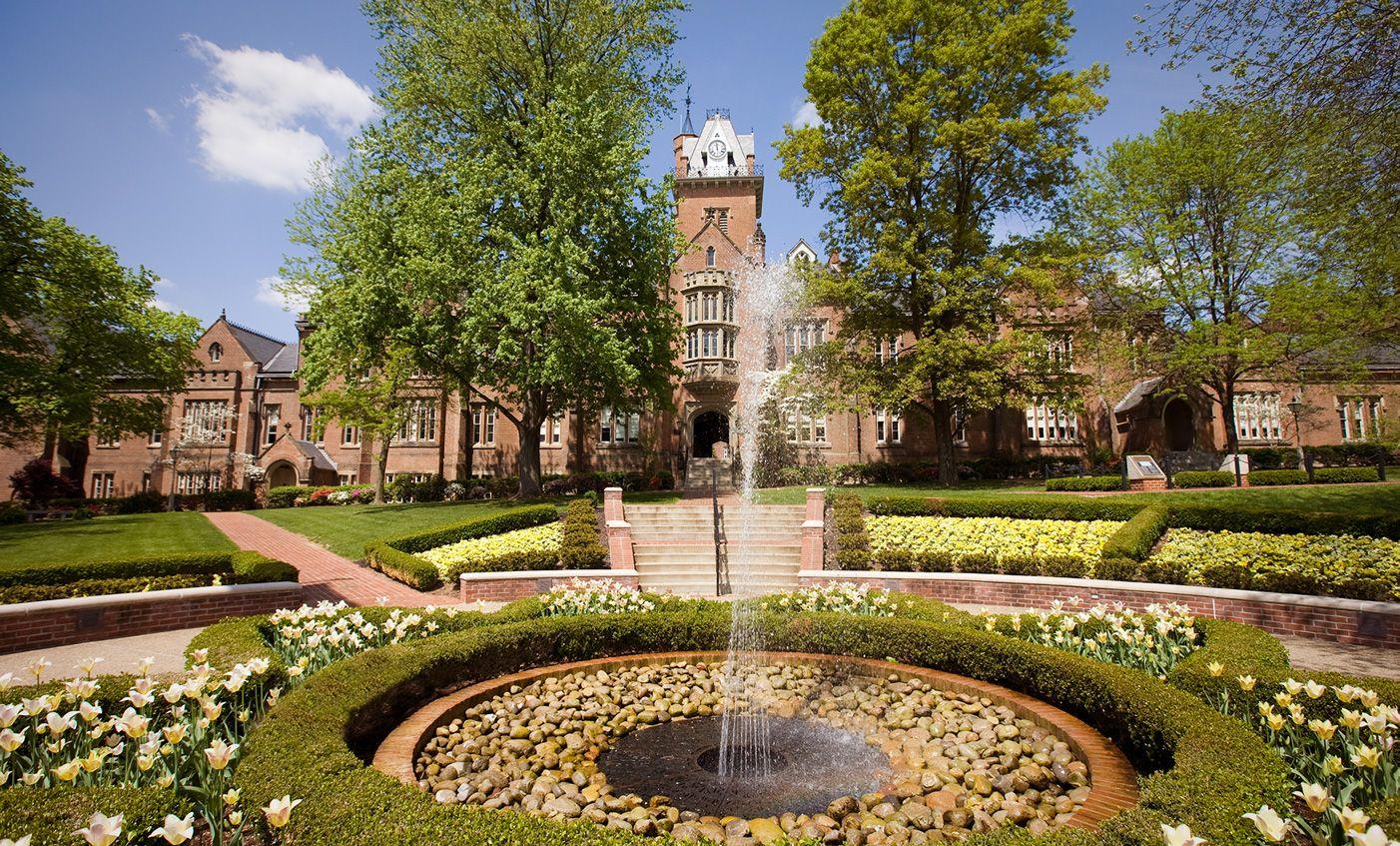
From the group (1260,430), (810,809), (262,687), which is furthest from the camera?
(1260,430)

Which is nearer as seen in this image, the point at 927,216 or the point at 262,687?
the point at 262,687

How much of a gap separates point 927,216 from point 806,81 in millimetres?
7223

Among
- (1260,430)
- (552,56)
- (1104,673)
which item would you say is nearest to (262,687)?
(1104,673)

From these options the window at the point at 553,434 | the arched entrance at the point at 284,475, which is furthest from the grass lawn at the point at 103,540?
the arched entrance at the point at 284,475

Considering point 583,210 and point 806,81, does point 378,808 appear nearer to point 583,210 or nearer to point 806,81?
point 583,210

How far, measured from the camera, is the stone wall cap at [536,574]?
13508 millimetres

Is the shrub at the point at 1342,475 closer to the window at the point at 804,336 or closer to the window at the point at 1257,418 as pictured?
the window at the point at 1257,418

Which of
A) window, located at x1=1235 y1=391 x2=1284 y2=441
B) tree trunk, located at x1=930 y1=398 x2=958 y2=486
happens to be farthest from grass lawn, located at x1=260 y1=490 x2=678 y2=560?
window, located at x1=1235 y1=391 x2=1284 y2=441

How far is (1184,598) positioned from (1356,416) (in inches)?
1555

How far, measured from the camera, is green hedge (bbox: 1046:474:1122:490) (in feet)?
76.3

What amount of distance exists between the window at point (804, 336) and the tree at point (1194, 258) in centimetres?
1351

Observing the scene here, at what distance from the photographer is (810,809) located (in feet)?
17.3

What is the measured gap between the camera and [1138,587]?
37.3 feet

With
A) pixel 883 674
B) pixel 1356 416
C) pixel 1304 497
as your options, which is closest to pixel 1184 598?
pixel 883 674
